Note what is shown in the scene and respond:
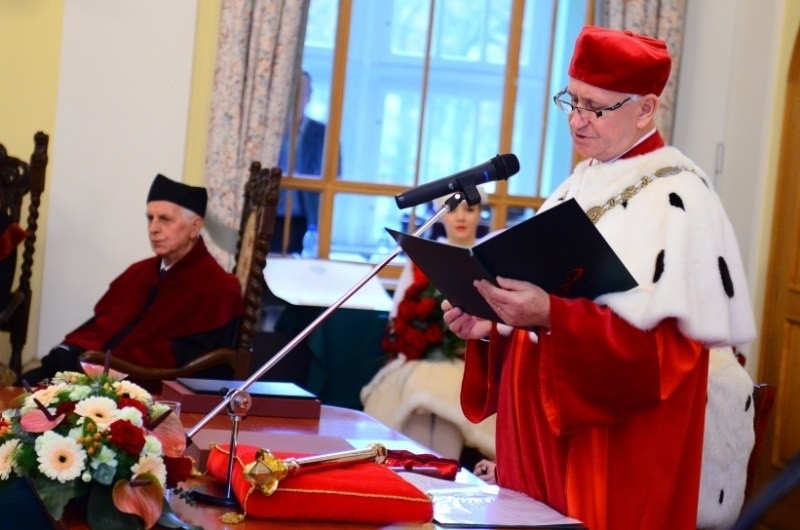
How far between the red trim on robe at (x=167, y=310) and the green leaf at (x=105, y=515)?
2.89 metres

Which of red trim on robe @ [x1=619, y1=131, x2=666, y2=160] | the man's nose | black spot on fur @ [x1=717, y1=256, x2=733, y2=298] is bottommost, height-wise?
black spot on fur @ [x1=717, y1=256, x2=733, y2=298]

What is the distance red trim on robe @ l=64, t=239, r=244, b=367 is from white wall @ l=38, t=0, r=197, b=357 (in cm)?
77

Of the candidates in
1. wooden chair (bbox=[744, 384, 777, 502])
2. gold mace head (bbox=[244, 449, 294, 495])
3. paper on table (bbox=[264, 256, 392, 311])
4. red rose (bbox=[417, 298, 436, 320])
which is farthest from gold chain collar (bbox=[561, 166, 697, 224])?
paper on table (bbox=[264, 256, 392, 311])

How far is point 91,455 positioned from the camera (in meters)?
1.65

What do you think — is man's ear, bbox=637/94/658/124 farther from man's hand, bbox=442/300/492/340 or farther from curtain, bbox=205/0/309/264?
curtain, bbox=205/0/309/264

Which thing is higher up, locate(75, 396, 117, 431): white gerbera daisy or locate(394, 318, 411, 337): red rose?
locate(75, 396, 117, 431): white gerbera daisy

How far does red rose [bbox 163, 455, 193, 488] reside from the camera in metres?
1.77

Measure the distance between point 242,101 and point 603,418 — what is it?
3787 millimetres

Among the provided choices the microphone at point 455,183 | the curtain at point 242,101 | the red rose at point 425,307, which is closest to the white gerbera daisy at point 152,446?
the microphone at point 455,183

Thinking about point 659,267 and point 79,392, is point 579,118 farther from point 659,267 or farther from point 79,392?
point 79,392

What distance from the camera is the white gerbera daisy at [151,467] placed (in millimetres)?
1667

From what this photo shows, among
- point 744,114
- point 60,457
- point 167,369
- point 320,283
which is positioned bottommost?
point 167,369

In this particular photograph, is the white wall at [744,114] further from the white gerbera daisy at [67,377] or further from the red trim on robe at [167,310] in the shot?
the white gerbera daisy at [67,377]

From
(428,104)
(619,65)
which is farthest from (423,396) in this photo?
(619,65)
